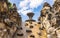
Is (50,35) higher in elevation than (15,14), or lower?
lower

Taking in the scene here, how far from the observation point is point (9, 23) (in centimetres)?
3080

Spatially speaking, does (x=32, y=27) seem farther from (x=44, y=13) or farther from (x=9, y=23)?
(x=9, y=23)

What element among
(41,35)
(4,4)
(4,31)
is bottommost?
(41,35)

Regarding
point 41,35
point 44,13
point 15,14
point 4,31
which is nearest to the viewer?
point 4,31

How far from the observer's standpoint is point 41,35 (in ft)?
145

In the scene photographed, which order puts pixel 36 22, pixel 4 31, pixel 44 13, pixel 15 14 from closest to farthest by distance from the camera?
pixel 4 31 → pixel 15 14 → pixel 44 13 → pixel 36 22

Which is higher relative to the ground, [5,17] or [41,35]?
[5,17]

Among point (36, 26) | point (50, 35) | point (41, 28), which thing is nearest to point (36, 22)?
point (36, 26)

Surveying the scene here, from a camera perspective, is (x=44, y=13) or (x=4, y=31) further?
(x=44, y=13)

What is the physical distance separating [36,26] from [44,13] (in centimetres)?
343

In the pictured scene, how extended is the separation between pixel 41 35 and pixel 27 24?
6250 mm

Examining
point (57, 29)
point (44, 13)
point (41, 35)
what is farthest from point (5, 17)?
point (44, 13)

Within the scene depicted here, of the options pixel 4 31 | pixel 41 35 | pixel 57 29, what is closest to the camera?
pixel 4 31

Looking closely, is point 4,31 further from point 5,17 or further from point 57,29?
point 57,29
